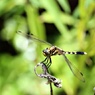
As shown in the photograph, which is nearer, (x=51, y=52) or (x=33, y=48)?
(x=51, y=52)

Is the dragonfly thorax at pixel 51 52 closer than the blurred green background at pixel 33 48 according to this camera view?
Yes

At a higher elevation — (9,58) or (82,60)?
(9,58)

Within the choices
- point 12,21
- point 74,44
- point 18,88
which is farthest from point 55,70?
point 12,21

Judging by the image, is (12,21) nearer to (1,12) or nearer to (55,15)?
(1,12)

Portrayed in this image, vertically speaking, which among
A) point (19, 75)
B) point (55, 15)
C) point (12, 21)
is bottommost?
point (55, 15)

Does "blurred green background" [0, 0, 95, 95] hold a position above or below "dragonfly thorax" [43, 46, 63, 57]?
above

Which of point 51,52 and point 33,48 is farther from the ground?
point 33,48

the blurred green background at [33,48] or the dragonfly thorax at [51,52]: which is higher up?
the blurred green background at [33,48]

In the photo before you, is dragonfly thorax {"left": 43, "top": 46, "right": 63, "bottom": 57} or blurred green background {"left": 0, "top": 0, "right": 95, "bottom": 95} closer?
dragonfly thorax {"left": 43, "top": 46, "right": 63, "bottom": 57}
